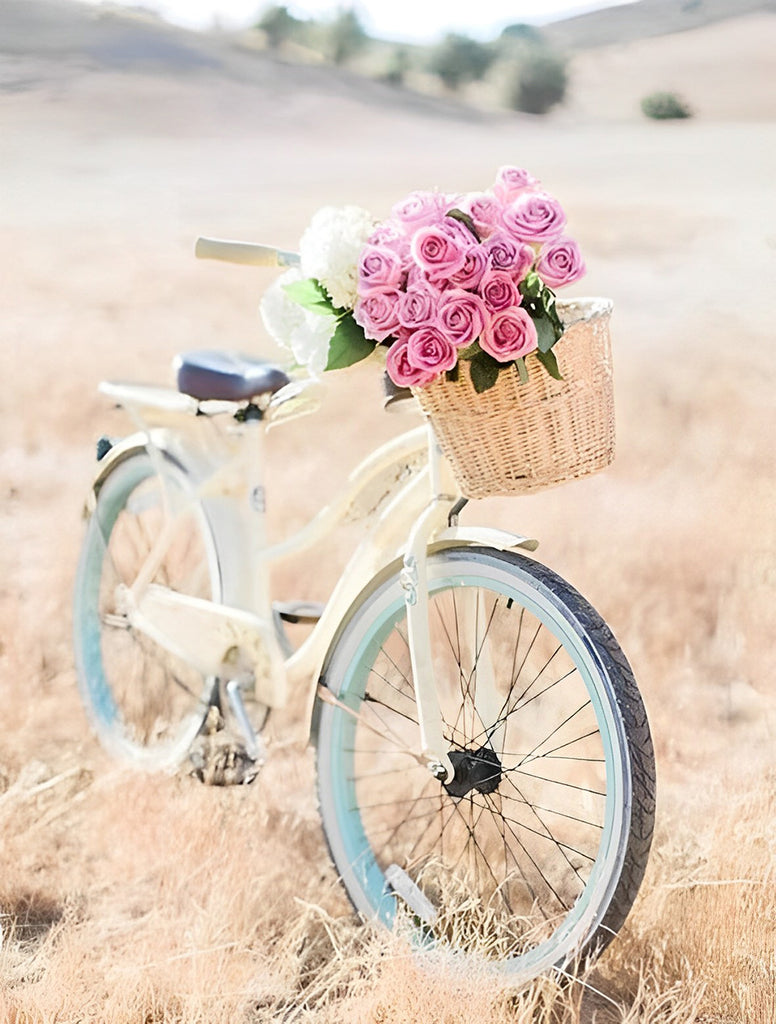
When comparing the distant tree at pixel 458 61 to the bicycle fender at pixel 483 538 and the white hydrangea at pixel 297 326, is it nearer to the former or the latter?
the white hydrangea at pixel 297 326

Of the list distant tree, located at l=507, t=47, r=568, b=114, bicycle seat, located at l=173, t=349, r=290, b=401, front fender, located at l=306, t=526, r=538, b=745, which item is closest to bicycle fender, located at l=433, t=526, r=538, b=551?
front fender, located at l=306, t=526, r=538, b=745

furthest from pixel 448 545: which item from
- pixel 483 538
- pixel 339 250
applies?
pixel 339 250

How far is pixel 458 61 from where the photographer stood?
542cm

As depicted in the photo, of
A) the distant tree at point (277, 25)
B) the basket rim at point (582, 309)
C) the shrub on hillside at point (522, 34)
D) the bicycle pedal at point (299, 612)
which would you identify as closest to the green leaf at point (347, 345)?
the basket rim at point (582, 309)

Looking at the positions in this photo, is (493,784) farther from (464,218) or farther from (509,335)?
(464,218)

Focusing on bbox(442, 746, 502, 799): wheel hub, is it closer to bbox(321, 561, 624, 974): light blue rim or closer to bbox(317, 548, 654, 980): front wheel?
bbox(317, 548, 654, 980): front wheel

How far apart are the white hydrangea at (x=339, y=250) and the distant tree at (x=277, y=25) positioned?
3.86 metres

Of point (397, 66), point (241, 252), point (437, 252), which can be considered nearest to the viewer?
point (437, 252)

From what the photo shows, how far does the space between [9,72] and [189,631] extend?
3.24 meters

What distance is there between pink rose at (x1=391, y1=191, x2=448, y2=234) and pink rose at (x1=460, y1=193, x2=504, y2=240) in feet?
0.14

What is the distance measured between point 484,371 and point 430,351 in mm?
103

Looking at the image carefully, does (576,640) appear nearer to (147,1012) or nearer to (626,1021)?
(626,1021)

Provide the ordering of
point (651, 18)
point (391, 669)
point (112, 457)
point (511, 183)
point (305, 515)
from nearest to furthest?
point (511, 183) < point (391, 669) < point (112, 457) < point (305, 515) < point (651, 18)

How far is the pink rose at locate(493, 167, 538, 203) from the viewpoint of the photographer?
6.42 ft
